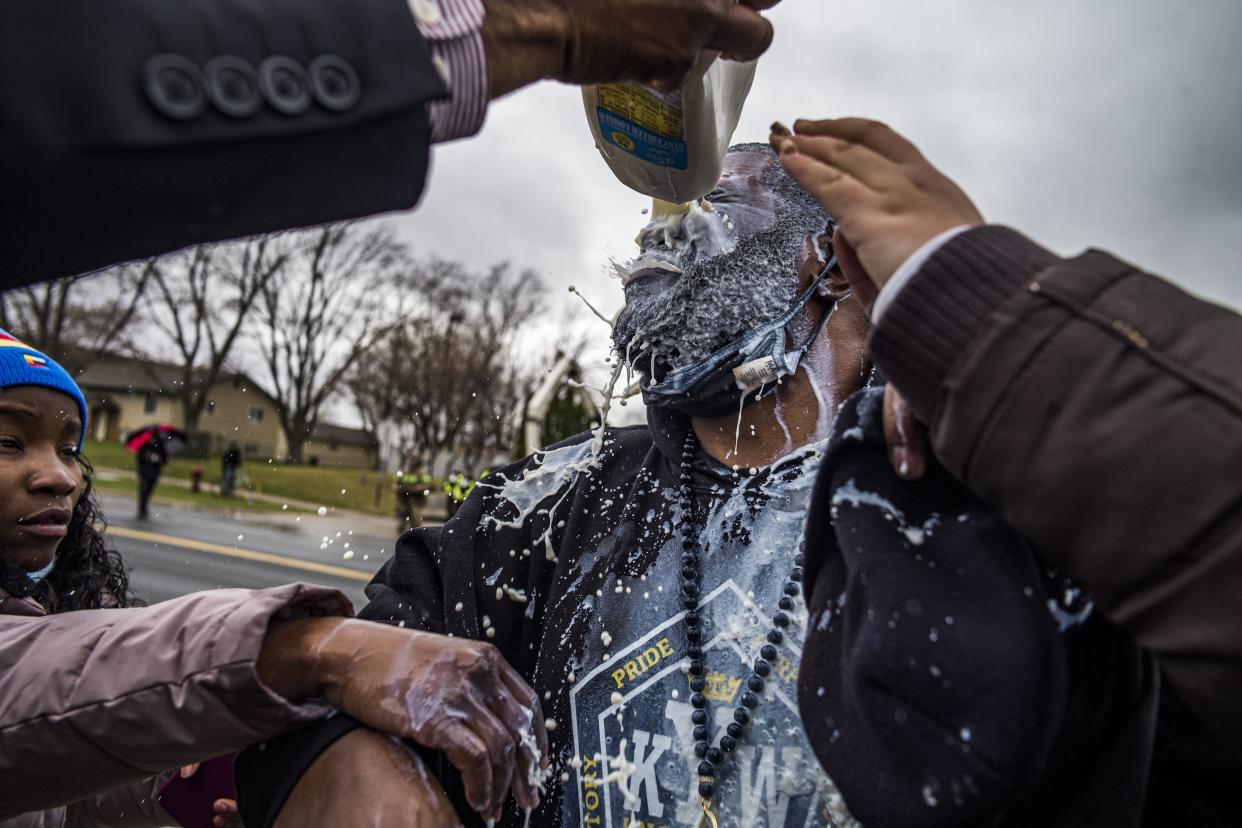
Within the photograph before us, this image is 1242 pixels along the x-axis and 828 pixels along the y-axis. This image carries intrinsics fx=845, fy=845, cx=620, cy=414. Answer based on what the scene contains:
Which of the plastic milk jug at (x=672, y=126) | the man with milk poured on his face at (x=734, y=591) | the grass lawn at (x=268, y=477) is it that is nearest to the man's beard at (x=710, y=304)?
the man with milk poured on his face at (x=734, y=591)

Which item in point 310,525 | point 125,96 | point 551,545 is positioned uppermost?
point 125,96

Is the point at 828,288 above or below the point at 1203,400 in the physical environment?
above

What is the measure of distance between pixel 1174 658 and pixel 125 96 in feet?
4.11

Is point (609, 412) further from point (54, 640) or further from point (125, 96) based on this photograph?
point (125, 96)

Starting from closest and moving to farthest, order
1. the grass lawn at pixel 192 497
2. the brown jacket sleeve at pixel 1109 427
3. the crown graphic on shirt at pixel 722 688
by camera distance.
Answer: the brown jacket sleeve at pixel 1109 427, the crown graphic on shirt at pixel 722 688, the grass lawn at pixel 192 497

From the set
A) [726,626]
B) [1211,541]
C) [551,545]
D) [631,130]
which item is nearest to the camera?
[1211,541]

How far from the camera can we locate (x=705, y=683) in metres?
1.85

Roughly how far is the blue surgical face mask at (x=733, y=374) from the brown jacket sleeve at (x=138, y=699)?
3.64 ft

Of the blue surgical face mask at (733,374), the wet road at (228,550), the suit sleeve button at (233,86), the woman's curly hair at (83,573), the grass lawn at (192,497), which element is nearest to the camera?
the suit sleeve button at (233,86)

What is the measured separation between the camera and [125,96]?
900 millimetres

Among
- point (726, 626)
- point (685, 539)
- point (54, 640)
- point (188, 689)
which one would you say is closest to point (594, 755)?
point (726, 626)

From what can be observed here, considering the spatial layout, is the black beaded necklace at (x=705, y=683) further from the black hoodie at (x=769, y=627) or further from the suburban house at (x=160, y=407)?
the suburban house at (x=160, y=407)

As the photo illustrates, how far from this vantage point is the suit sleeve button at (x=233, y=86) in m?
0.95

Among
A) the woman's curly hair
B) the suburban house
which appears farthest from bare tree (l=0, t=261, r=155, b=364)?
the woman's curly hair
